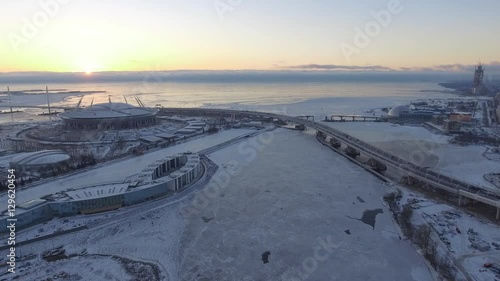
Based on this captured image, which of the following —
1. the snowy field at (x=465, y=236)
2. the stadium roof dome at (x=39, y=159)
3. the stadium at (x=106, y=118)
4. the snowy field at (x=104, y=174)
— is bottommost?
the snowy field at (x=465, y=236)

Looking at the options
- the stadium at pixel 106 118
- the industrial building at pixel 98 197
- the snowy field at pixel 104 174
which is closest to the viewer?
the industrial building at pixel 98 197

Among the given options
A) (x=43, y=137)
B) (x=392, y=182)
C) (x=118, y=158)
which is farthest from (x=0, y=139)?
(x=392, y=182)

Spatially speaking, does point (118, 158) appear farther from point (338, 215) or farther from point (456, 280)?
point (456, 280)

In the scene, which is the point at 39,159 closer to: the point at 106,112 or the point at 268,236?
the point at 106,112

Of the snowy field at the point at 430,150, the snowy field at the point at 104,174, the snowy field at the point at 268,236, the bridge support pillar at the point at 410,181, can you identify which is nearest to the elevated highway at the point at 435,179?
the bridge support pillar at the point at 410,181

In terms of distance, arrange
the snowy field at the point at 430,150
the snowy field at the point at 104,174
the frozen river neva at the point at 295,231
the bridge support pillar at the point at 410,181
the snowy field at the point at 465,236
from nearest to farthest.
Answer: the frozen river neva at the point at 295,231 → the snowy field at the point at 465,236 → the snowy field at the point at 104,174 → the bridge support pillar at the point at 410,181 → the snowy field at the point at 430,150

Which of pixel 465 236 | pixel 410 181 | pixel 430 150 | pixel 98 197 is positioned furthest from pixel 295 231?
pixel 430 150

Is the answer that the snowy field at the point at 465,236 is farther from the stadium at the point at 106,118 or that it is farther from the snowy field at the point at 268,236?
the stadium at the point at 106,118
